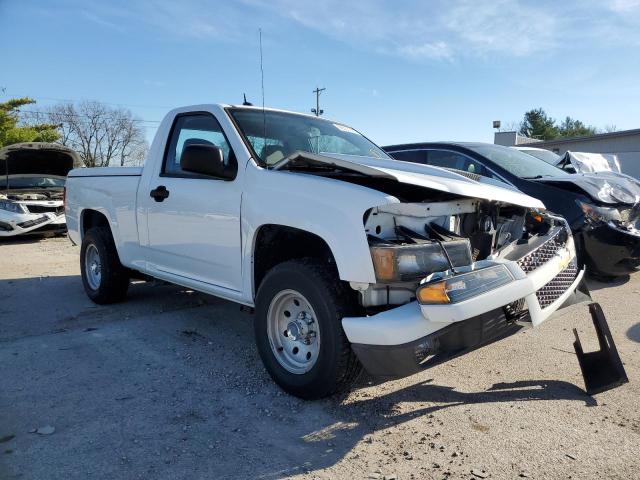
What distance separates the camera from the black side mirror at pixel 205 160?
3631mm

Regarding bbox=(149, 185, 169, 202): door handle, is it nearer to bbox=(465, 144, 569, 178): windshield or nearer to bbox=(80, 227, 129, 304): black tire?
bbox=(80, 227, 129, 304): black tire

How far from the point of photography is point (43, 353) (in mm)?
4191

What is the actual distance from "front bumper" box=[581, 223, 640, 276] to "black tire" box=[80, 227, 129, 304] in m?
5.10

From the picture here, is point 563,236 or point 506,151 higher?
point 506,151

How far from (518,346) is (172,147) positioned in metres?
3.46

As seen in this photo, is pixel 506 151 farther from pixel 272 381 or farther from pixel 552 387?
pixel 272 381

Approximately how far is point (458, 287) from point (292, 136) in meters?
2.20

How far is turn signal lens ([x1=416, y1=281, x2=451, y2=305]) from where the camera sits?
104 inches

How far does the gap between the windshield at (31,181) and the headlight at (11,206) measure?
998 millimetres

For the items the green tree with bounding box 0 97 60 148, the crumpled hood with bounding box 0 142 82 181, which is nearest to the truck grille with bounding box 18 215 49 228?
the crumpled hood with bounding box 0 142 82 181

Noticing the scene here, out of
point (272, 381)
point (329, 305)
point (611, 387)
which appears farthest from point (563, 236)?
point (272, 381)

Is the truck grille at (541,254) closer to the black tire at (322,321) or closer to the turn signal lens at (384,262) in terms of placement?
the turn signal lens at (384,262)

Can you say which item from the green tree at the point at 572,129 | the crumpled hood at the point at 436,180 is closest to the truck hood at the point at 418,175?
the crumpled hood at the point at 436,180

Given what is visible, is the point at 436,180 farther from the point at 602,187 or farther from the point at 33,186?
the point at 33,186
